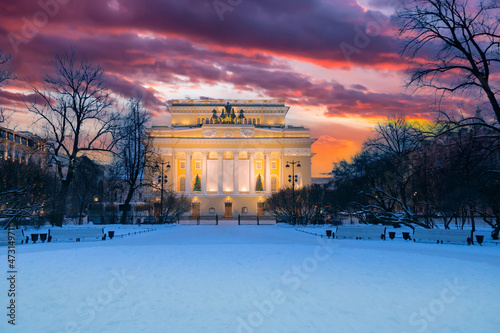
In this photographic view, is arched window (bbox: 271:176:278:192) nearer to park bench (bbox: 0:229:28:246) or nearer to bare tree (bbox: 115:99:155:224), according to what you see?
bare tree (bbox: 115:99:155:224)

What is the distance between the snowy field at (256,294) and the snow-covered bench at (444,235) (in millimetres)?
5488

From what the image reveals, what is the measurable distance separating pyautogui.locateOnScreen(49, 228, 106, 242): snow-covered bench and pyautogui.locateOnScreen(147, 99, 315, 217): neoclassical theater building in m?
52.5

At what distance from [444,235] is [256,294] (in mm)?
14210

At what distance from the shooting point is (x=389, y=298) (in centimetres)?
797

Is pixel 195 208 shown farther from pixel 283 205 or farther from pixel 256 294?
pixel 256 294

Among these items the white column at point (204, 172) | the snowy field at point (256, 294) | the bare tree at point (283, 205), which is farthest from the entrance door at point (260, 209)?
the snowy field at point (256, 294)

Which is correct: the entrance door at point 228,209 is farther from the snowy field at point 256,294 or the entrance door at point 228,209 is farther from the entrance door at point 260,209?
the snowy field at point 256,294

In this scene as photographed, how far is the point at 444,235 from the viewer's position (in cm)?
1944

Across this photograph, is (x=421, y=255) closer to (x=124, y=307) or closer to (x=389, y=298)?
(x=389, y=298)

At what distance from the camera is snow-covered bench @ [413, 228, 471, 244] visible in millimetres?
19078

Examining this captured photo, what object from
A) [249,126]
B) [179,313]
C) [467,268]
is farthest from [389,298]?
[249,126]

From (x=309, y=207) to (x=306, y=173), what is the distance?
1530 inches

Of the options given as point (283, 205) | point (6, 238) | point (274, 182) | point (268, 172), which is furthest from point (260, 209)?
point (6, 238)

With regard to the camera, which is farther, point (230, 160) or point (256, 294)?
point (230, 160)
